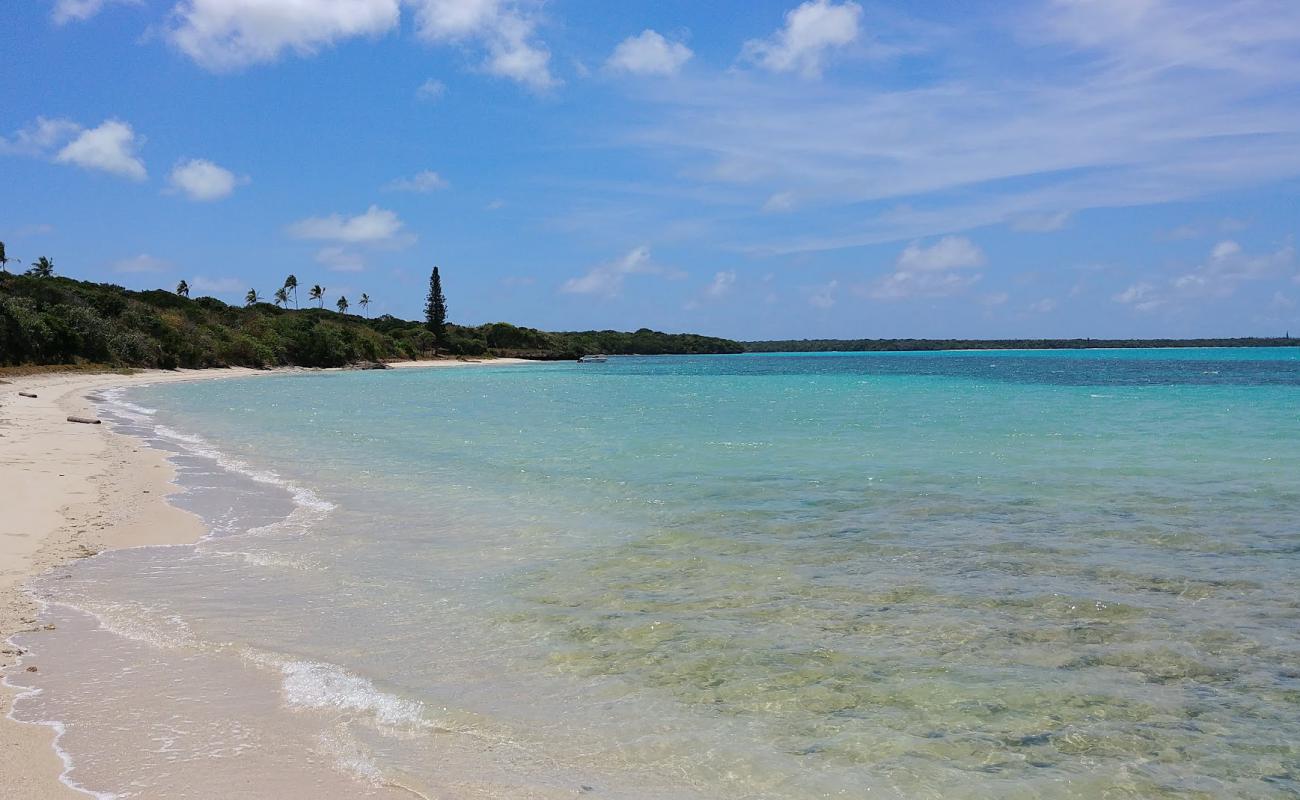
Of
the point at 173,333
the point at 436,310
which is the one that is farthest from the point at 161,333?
the point at 436,310

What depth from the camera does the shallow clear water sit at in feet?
14.8

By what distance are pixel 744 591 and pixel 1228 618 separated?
13.1ft

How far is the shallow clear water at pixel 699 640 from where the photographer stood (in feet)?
14.8

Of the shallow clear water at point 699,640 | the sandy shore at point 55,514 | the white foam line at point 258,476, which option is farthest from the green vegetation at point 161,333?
the shallow clear water at point 699,640

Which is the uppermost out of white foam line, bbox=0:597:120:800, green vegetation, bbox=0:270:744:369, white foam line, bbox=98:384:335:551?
green vegetation, bbox=0:270:744:369

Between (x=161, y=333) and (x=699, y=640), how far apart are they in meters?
76.6

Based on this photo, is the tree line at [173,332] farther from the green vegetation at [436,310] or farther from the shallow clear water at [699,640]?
the shallow clear water at [699,640]

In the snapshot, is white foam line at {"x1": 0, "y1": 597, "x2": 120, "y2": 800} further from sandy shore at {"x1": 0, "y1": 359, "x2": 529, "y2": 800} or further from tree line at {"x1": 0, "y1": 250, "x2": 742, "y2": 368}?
tree line at {"x1": 0, "y1": 250, "x2": 742, "y2": 368}

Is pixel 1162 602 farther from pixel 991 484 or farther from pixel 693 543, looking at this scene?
pixel 991 484

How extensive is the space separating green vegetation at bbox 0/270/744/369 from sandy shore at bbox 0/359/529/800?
3555 cm

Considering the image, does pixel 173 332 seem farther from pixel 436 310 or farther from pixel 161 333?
pixel 436 310

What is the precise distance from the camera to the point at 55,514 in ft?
35.6

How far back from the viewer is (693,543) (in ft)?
33.2

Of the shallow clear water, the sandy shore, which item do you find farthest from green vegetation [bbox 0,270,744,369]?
the shallow clear water
